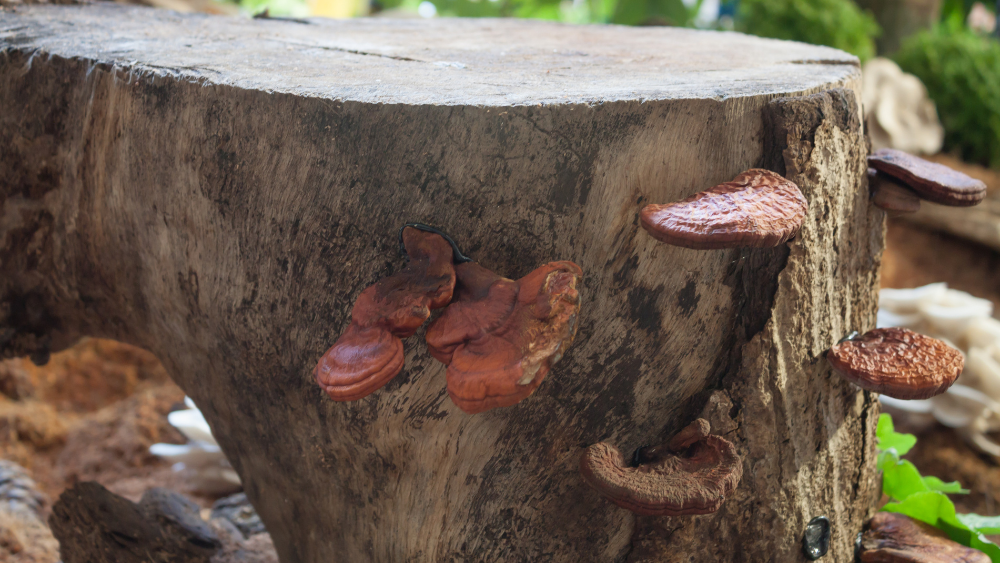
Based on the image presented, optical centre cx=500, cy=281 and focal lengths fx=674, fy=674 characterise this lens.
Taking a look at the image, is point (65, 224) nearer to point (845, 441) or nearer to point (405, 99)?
point (405, 99)

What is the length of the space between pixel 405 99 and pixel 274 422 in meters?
0.88

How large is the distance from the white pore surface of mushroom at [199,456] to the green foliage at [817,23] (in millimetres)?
5771

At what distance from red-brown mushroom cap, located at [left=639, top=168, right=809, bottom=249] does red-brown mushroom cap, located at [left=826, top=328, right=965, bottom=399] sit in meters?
0.47

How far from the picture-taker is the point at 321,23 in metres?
2.47

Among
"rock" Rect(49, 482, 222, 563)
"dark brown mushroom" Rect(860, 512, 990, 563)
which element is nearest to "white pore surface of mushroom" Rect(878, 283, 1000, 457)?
"dark brown mushroom" Rect(860, 512, 990, 563)

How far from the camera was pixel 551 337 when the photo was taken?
1088 millimetres

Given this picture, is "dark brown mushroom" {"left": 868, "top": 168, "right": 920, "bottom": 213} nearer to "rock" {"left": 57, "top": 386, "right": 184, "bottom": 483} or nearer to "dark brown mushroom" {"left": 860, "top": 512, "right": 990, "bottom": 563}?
"dark brown mushroom" {"left": 860, "top": 512, "right": 990, "bottom": 563}

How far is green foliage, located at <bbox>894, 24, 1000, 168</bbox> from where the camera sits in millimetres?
6023

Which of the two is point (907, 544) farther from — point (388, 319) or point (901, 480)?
point (388, 319)

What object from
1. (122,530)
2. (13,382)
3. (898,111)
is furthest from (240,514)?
(898,111)

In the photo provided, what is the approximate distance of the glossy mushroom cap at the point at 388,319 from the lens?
1.09 m

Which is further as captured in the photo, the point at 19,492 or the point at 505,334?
the point at 19,492

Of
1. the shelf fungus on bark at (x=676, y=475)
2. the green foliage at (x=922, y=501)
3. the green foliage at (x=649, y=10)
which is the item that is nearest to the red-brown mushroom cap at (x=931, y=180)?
the shelf fungus on bark at (x=676, y=475)

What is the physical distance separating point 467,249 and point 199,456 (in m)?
2.28
